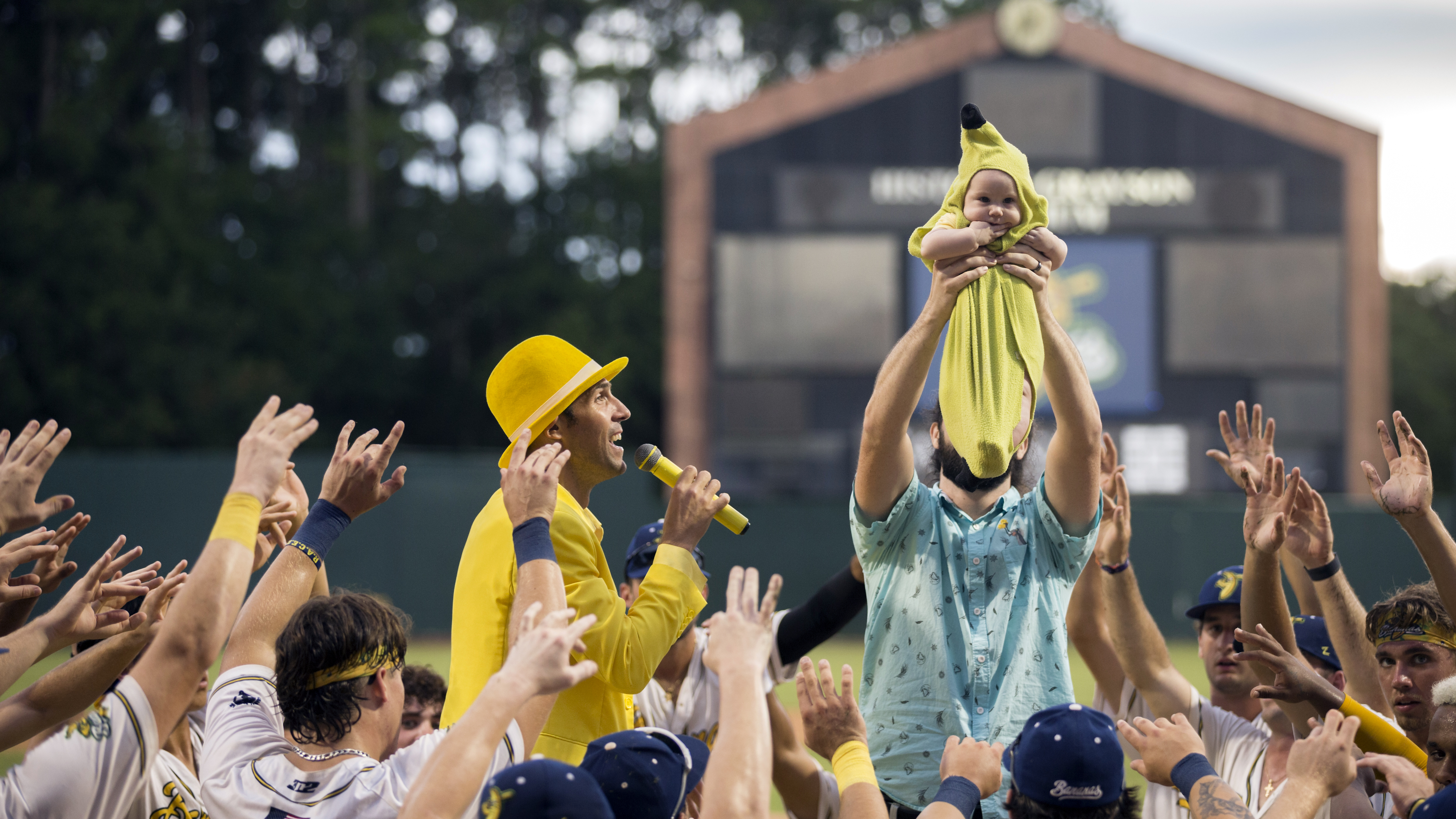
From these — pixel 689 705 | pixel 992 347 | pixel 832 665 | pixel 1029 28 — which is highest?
pixel 1029 28

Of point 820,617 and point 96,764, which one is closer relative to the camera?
point 96,764

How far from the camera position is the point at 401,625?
3.15 m

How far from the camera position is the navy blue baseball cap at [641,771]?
8.50ft

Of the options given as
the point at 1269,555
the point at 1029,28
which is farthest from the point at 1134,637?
the point at 1029,28

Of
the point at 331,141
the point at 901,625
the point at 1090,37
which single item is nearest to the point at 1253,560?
the point at 901,625

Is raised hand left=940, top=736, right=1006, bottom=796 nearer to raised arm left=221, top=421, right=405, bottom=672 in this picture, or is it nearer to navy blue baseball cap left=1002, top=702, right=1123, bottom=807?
navy blue baseball cap left=1002, top=702, right=1123, bottom=807

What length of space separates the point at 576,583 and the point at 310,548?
2.26 ft

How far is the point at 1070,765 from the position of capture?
8.63 ft

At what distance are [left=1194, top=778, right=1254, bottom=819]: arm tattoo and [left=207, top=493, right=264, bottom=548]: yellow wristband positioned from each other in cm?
200

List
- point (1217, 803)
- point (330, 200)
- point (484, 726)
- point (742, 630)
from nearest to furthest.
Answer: point (484, 726)
point (742, 630)
point (1217, 803)
point (330, 200)

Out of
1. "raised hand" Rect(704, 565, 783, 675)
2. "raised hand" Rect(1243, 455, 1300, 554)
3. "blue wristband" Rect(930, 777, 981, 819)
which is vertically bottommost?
"blue wristband" Rect(930, 777, 981, 819)

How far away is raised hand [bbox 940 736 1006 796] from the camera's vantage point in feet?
9.27

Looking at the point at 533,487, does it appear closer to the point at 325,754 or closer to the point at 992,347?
the point at 325,754

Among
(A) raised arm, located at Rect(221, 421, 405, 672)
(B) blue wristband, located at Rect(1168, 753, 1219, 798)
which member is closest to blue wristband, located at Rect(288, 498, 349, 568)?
(A) raised arm, located at Rect(221, 421, 405, 672)
